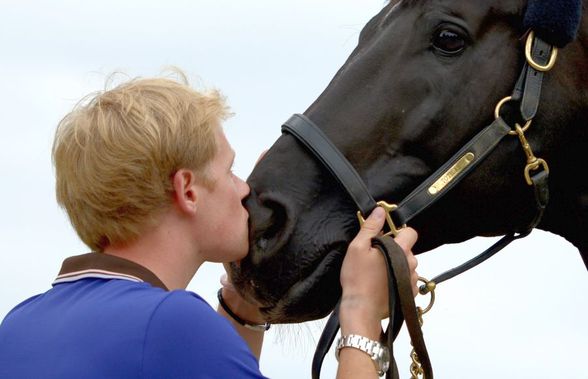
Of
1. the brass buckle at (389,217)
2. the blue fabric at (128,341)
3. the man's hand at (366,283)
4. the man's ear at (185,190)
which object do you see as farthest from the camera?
the brass buckle at (389,217)

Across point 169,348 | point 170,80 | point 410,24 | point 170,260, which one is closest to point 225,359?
point 169,348

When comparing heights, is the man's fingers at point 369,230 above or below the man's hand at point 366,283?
above

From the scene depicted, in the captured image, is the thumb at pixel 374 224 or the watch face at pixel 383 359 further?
the thumb at pixel 374 224

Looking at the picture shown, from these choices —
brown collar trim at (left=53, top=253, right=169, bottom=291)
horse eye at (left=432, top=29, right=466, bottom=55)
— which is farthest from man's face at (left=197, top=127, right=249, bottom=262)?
horse eye at (left=432, top=29, right=466, bottom=55)

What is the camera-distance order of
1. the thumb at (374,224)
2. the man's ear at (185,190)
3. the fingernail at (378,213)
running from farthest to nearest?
the fingernail at (378,213)
the thumb at (374,224)
the man's ear at (185,190)

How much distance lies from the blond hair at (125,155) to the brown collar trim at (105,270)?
92mm

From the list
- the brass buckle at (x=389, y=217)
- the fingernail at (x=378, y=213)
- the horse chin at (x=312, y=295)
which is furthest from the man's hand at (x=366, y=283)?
the horse chin at (x=312, y=295)

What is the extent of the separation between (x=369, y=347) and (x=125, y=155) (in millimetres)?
959

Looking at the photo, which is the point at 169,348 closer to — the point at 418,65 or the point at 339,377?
the point at 339,377

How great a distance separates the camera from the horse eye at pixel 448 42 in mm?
4488

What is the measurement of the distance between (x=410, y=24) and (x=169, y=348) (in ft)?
7.71

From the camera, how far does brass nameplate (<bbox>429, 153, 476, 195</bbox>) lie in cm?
438

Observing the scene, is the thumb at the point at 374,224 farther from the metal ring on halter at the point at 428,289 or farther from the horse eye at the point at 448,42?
the horse eye at the point at 448,42

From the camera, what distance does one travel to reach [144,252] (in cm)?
310
